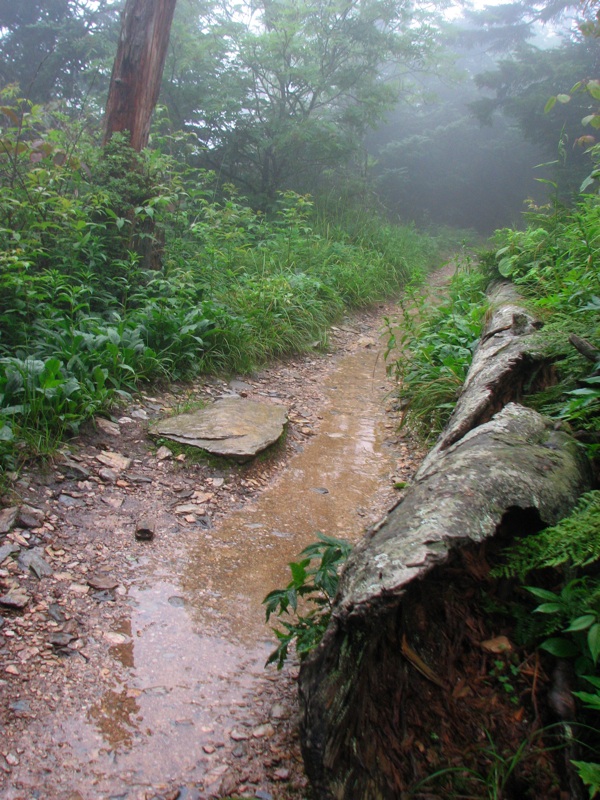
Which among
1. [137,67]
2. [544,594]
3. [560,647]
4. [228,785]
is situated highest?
[137,67]

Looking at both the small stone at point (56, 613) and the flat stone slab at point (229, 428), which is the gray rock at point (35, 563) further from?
the flat stone slab at point (229, 428)

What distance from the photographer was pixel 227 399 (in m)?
4.86

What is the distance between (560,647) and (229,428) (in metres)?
2.98

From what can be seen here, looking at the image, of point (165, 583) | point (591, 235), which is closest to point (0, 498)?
point (165, 583)

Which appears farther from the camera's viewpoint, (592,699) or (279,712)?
(279,712)

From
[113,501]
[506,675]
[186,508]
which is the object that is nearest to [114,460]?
[113,501]

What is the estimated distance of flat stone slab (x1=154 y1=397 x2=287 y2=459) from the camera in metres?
3.97

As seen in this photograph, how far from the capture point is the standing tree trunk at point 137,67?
590cm

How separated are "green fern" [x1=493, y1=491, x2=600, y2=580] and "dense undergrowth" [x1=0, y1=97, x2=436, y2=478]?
2.78 metres

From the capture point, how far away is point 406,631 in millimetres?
1707

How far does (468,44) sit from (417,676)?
89.7 ft

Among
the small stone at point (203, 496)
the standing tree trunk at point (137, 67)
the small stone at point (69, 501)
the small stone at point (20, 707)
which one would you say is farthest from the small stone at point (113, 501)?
the standing tree trunk at point (137, 67)

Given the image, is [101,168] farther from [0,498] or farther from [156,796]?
[156,796]

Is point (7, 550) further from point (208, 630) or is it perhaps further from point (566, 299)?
point (566, 299)
